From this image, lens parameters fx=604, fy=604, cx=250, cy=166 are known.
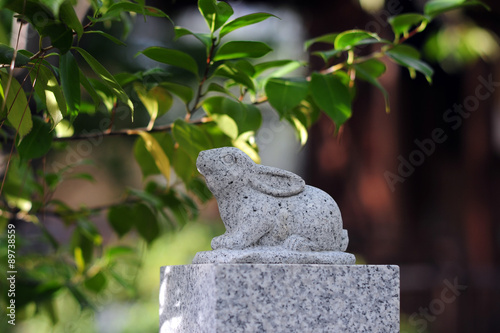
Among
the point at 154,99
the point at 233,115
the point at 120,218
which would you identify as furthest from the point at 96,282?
the point at 233,115

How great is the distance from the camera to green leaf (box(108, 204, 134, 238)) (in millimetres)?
2695

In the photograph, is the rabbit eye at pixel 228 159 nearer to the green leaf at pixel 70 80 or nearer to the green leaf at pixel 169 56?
the green leaf at pixel 169 56

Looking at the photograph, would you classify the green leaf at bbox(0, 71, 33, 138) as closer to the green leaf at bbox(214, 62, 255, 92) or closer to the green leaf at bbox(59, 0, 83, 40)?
the green leaf at bbox(59, 0, 83, 40)

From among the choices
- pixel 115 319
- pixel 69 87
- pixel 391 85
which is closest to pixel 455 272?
pixel 391 85

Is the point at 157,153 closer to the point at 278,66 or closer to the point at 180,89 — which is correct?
the point at 180,89

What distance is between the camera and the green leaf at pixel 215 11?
74.7 inches

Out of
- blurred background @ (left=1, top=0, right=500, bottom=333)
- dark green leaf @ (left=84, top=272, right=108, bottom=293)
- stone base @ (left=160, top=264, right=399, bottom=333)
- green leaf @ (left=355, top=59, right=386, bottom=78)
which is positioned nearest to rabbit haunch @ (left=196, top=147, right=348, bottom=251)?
stone base @ (left=160, top=264, right=399, bottom=333)

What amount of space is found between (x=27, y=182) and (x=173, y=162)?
826 millimetres

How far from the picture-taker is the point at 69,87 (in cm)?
155

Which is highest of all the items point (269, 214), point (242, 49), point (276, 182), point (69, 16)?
point (242, 49)

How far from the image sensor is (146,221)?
2.67 meters

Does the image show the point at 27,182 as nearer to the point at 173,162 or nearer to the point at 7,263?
the point at 7,263

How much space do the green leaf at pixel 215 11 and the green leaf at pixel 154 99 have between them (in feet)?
1.22

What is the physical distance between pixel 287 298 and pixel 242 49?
33.5 inches
